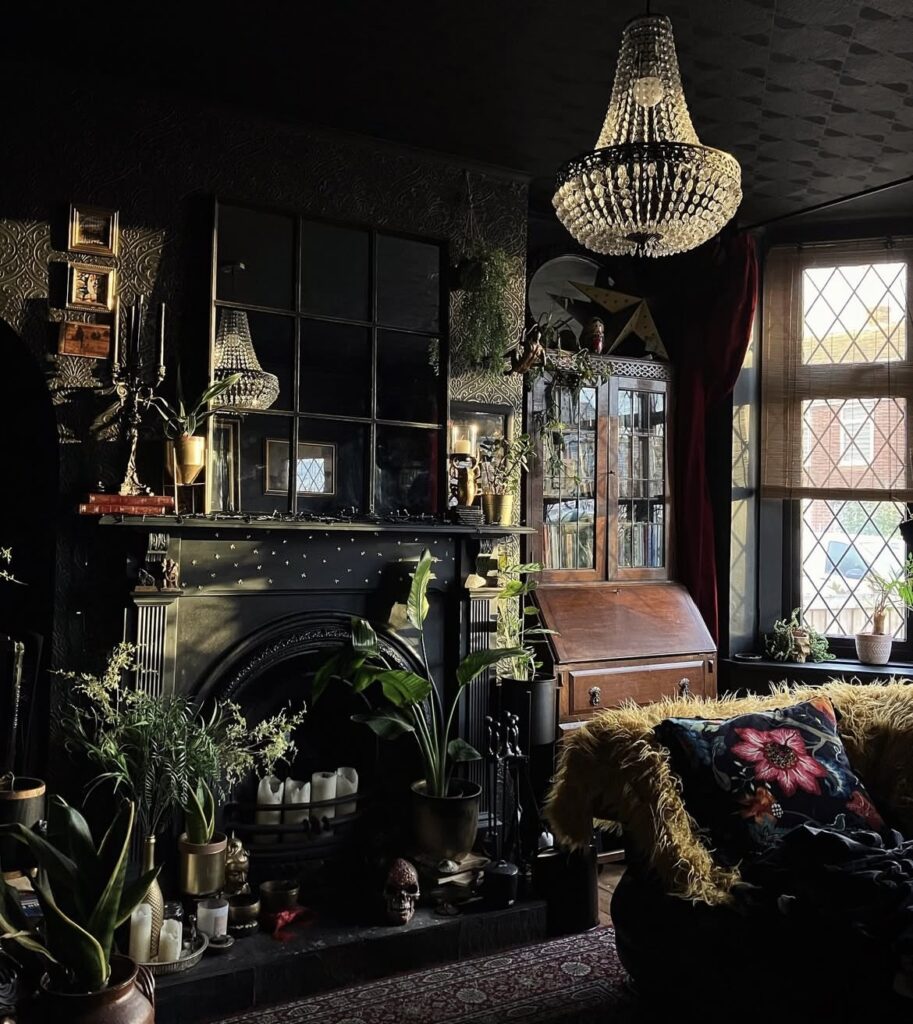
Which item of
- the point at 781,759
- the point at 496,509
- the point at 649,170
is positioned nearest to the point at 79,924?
the point at 781,759

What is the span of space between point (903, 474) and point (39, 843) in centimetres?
390

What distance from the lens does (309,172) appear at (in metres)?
3.56

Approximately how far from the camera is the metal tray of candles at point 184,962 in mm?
2652

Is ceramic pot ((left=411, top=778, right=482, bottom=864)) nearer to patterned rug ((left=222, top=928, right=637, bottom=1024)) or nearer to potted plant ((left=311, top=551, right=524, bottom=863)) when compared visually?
potted plant ((left=311, top=551, right=524, bottom=863))

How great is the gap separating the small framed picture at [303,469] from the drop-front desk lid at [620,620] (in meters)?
1.11

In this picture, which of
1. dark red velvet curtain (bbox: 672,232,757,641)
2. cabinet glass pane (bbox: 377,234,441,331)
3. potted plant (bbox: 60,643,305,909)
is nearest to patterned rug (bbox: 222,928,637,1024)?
potted plant (bbox: 60,643,305,909)

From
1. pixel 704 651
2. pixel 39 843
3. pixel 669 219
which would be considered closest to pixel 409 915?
pixel 39 843

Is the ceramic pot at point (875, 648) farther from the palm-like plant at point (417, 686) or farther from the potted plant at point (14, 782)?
the potted plant at point (14, 782)

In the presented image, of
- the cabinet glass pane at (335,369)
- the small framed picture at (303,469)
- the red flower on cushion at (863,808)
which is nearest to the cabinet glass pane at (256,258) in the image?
the cabinet glass pane at (335,369)

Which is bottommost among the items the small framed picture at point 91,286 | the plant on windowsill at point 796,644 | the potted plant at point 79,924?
the potted plant at point 79,924

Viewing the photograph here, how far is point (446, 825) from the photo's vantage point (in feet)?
11.0

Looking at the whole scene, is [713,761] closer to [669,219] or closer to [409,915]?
[409,915]

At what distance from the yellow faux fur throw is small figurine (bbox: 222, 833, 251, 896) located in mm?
1047

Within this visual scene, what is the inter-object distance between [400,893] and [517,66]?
272 cm
